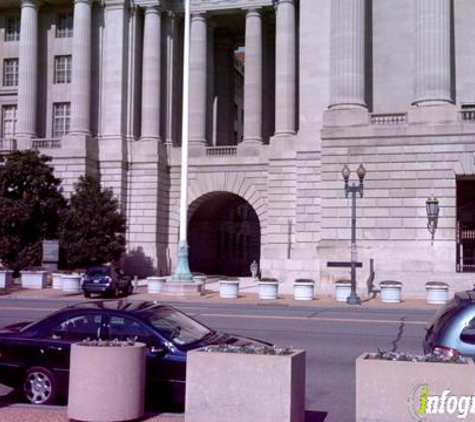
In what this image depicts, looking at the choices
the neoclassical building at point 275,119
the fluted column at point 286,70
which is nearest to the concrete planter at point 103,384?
the neoclassical building at point 275,119

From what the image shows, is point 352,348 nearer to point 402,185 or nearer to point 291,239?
point 402,185

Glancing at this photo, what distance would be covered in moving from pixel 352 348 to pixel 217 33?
50654 millimetres

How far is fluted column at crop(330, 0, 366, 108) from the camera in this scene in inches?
1606

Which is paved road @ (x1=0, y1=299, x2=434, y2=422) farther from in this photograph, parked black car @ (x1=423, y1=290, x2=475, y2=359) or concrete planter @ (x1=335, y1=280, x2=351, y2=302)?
concrete planter @ (x1=335, y1=280, x2=351, y2=302)

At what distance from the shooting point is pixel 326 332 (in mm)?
18641

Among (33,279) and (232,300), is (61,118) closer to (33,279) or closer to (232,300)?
(33,279)

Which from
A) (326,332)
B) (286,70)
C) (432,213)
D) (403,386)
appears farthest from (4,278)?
(403,386)

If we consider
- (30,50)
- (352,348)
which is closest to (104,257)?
(30,50)

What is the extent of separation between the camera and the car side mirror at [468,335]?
8594 mm

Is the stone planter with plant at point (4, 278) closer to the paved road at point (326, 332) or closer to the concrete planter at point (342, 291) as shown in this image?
the paved road at point (326, 332)

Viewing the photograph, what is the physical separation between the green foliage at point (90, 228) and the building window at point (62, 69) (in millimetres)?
12412

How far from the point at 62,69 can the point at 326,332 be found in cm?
4384

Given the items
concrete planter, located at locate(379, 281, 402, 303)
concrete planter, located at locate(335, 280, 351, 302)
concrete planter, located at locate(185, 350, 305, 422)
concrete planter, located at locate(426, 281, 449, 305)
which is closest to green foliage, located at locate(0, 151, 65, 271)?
concrete planter, located at locate(335, 280, 351, 302)

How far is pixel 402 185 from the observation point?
38094mm
